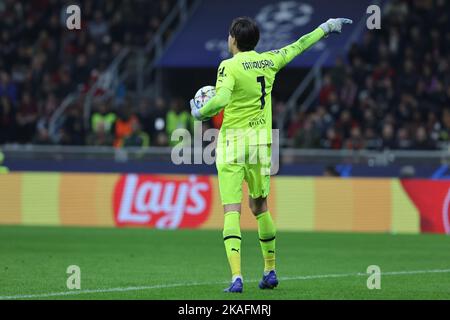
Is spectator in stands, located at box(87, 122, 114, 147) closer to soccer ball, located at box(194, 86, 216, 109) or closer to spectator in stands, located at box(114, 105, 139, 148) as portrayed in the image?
spectator in stands, located at box(114, 105, 139, 148)

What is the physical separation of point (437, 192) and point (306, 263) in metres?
7.29

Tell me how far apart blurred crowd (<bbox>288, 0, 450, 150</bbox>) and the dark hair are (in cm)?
1442

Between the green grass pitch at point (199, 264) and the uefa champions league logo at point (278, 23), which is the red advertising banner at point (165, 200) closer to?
the green grass pitch at point (199, 264)

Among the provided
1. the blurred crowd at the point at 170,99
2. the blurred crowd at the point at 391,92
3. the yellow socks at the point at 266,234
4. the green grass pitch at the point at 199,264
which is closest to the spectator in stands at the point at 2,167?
the green grass pitch at the point at 199,264

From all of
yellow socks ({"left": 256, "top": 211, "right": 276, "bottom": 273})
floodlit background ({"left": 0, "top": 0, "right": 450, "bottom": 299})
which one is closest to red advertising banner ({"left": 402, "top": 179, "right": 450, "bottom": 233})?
floodlit background ({"left": 0, "top": 0, "right": 450, "bottom": 299})

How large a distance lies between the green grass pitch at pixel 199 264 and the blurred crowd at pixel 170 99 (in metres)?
5.49

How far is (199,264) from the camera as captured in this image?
14125 mm

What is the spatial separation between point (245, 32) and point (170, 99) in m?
Answer: 19.6

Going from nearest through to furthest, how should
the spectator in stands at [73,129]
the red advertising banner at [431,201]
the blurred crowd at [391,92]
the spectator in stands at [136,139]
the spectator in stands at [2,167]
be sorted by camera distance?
the red advertising banner at [431,201], the spectator in stands at [2,167], the blurred crowd at [391,92], the spectator in stands at [136,139], the spectator in stands at [73,129]

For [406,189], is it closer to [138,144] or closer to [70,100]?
[138,144]

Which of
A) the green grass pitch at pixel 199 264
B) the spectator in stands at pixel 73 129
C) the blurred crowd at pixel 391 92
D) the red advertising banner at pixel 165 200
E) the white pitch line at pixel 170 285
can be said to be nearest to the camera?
the white pitch line at pixel 170 285

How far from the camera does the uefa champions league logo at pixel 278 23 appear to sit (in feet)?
96.9

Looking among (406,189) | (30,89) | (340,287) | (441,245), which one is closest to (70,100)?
(30,89)

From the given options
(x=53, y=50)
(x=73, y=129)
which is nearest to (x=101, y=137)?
(x=73, y=129)
